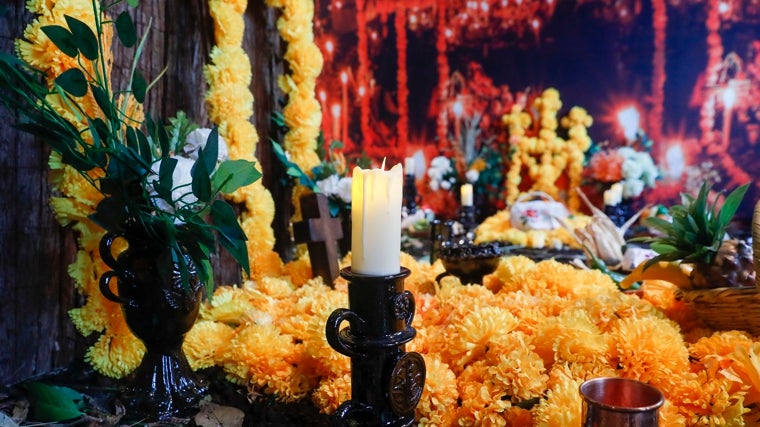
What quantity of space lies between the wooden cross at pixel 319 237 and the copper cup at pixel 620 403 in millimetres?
929

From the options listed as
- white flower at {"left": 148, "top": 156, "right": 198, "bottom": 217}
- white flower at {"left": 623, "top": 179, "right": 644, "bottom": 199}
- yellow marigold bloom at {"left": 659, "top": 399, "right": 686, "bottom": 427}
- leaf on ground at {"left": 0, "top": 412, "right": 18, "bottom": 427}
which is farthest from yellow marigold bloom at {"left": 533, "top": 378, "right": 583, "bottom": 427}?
white flower at {"left": 623, "top": 179, "right": 644, "bottom": 199}

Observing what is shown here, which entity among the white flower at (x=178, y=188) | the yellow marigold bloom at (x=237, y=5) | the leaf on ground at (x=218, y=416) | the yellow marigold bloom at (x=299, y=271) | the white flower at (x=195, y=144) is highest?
the yellow marigold bloom at (x=237, y=5)

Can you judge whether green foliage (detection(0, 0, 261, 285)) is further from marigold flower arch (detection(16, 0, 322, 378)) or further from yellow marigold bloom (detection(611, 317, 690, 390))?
yellow marigold bloom (detection(611, 317, 690, 390))

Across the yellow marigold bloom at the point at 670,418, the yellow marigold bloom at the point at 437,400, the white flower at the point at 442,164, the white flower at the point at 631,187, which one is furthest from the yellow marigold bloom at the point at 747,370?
the white flower at the point at 442,164

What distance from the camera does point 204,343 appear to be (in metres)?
1.11

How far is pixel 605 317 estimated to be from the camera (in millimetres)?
974

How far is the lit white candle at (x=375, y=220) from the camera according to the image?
0.71m

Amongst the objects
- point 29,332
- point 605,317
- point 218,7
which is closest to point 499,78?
point 218,7

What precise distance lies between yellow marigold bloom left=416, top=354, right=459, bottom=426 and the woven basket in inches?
19.9

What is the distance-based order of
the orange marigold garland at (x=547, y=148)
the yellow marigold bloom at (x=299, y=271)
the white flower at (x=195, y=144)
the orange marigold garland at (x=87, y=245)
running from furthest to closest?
the orange marigold garland at (x=547, y=148) → the yellow marigold bloom at (x=299, y=271) → the white flower at (x=195, y=144) → the orange marigold garland at (x=87, y=245)

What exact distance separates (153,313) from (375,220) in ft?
1.44

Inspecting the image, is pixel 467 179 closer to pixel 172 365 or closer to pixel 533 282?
pixel 533 282

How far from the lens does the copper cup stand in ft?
1.87

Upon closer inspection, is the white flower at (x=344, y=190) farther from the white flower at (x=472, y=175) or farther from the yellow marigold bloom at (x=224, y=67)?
the white flower at (x=472, y=175)
